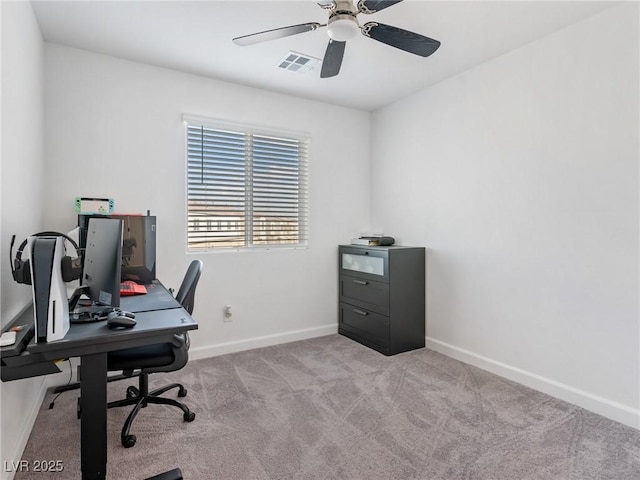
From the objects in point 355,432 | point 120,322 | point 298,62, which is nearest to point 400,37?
point 298,62

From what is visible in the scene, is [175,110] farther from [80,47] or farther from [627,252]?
[627,252]

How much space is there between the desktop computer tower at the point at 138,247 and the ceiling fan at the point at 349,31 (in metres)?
1.57

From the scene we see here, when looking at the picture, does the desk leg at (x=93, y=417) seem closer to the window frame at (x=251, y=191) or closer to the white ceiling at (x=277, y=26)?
the window frame at (x=251, y=191)

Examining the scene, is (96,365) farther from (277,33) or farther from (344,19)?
(344,19)

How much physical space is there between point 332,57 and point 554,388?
2754 mm

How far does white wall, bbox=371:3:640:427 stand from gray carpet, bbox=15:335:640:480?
290 millimetres

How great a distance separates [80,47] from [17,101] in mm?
1159

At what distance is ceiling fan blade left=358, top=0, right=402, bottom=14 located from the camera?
1.76 m

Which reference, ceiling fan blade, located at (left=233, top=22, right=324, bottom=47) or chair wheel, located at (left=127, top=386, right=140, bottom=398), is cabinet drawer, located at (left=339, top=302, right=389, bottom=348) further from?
ceiling fan blade, located at (left=233, top=22, right=324, bottom=47)

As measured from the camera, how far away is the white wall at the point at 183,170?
2.75 metres

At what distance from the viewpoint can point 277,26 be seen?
95.6 inches

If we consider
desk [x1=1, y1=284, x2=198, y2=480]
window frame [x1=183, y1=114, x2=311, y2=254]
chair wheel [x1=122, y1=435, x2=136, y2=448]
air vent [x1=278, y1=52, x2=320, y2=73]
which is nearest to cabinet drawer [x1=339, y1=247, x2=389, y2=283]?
window frame [x1=183, y1=114, x2=311, y2=254]

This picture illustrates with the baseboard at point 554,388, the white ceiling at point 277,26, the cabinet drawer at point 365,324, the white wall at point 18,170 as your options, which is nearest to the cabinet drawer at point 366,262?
the cabinet drawer at point 365,324

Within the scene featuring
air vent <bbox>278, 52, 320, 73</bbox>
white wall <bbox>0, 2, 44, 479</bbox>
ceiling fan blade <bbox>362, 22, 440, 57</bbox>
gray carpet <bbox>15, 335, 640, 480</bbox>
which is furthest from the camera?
air vent <bbox>278, 52, 320, 73</bbox>
